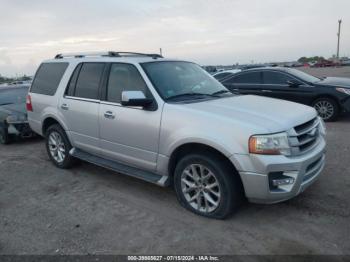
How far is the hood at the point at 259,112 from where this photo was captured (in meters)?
3.49

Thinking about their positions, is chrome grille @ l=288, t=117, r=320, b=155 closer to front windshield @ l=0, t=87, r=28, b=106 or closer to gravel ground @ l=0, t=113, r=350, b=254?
gravel ground @ l=0, t=113, r=350, b=254

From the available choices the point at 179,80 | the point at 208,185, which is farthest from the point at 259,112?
the point at 179,80

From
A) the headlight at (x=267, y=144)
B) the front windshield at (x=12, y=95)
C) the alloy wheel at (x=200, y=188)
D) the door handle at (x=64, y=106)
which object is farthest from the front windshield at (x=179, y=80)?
the front windshield at (x=12, y=95)

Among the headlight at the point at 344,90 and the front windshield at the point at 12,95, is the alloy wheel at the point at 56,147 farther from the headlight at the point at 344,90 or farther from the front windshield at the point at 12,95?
the headlight at the point at 344,90

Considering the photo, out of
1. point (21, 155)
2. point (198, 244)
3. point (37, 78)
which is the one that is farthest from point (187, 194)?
point (21, 155)

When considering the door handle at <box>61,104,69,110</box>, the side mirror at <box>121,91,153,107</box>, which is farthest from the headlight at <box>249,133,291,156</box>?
the door handle at <box>61,104,69,110</box>

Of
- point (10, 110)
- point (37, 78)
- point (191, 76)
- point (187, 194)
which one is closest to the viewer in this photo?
point (187, 194)

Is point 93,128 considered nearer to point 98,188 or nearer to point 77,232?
point 98,188

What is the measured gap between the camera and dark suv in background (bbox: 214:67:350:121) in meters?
8.68

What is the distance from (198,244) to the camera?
11.1 ft

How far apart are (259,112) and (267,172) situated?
76 centimetres

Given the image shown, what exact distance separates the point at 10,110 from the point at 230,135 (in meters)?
6.83

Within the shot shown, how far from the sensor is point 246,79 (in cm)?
1007

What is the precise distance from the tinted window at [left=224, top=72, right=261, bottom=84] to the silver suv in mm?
4969
